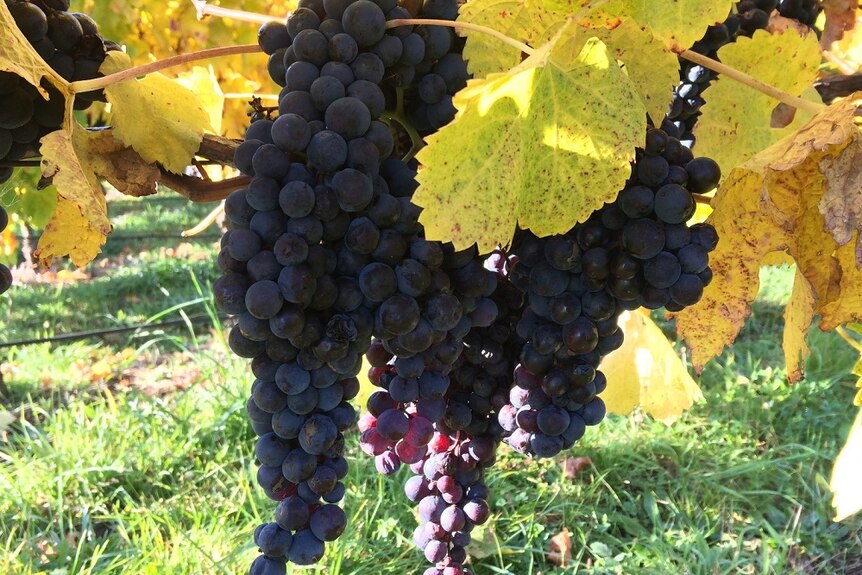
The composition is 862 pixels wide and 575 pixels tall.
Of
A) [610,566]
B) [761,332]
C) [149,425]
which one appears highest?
[610,566]

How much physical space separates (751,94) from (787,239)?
0.69 ft

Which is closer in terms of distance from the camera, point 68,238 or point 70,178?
point 70,178

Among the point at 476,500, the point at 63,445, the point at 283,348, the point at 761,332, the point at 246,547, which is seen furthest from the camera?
the point at 761,332

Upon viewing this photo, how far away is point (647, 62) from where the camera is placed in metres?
0.63

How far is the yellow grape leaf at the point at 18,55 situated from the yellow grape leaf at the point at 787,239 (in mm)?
675

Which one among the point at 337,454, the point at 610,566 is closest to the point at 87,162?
the point at 337,454

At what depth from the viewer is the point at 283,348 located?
1.84ft

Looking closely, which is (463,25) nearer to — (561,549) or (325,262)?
(325,262)

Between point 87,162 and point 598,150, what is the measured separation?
20.9 inches

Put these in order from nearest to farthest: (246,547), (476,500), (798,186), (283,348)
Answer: (283,348), (798,186), (476,500), (246,547)

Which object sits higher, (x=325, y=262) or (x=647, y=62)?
(x=647, y=62)

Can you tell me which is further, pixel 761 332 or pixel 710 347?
pixel 761 332

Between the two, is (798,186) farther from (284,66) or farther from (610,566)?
(610,566)

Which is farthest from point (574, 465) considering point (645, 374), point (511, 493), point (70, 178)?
point (70, 178)
